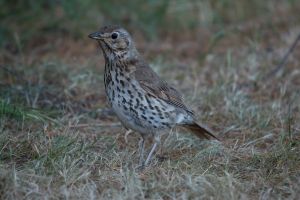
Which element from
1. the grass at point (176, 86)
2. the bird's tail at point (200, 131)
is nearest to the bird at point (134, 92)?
the bird's tail at point (200, 131)

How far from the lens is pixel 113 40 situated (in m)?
5.72

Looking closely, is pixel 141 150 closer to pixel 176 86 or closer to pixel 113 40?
pixel 113 40

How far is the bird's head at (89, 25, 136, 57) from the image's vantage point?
5.67m

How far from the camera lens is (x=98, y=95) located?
7309 millimetres

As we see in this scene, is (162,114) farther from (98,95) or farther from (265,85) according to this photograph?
(265,85)

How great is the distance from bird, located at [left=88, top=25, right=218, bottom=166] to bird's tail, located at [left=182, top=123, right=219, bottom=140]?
0.56 ft

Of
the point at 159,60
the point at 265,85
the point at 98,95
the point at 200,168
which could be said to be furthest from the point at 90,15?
the point at 200,168

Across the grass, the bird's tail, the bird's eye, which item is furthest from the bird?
the grass

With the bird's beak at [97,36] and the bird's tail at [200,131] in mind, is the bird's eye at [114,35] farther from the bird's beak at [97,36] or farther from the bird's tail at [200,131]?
the bird's tail at [200,131]

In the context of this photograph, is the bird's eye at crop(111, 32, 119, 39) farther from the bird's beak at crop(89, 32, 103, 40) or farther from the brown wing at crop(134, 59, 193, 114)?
the brown wing at crop(134, 59, 193, 114)

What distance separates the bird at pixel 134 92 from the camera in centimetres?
558

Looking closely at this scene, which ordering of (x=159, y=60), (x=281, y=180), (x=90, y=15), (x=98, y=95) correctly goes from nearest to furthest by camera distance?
(x=281, y=180) → (x=98, y=95) → (x=159, y=60) → (x=90, y=15)

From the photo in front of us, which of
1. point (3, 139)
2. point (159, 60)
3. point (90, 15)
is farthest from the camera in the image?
point (90, 15)

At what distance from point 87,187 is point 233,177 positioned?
1090mm
